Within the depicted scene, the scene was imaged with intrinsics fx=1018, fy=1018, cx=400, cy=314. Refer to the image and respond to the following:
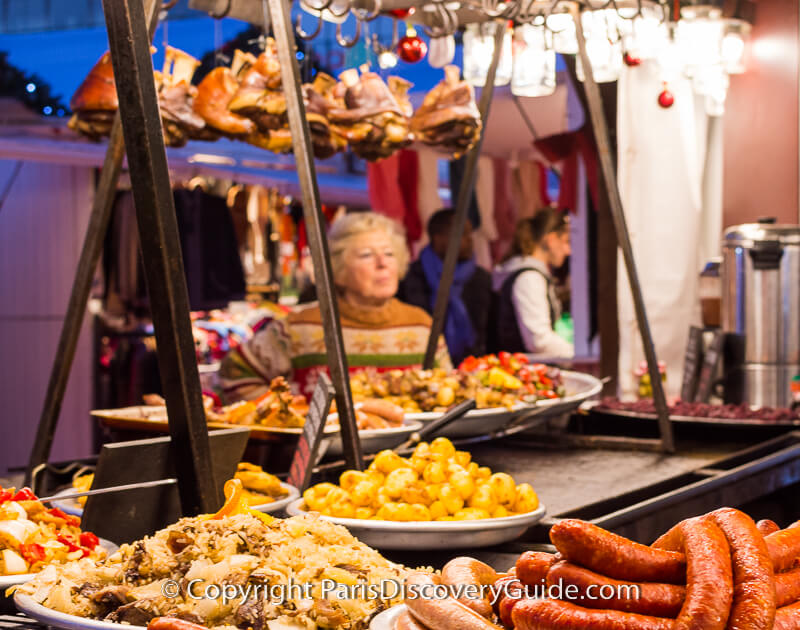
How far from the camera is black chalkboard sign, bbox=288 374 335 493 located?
2348 millimetres

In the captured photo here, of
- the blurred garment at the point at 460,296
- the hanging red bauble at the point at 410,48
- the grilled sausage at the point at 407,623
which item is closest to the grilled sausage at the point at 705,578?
the grilled sausage at the point at 407,623

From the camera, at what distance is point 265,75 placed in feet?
11.7

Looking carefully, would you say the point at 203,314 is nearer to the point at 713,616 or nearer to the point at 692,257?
the point at 692,257

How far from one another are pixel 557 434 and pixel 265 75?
167 cm

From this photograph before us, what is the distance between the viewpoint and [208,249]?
29.6ft

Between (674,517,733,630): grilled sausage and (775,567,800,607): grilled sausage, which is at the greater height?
(674,517,733,630): grilled sausage

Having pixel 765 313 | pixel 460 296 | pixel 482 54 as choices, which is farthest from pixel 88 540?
pixel 460 296

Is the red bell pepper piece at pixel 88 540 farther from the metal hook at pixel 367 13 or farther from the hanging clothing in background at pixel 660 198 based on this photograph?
the hanging clothing in background at pixel 660 198

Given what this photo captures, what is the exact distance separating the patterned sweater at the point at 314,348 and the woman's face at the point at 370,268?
105 millimetres

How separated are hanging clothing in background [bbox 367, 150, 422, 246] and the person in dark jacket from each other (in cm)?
66

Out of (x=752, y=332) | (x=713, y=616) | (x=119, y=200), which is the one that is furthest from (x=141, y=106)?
(x=119, y=200)

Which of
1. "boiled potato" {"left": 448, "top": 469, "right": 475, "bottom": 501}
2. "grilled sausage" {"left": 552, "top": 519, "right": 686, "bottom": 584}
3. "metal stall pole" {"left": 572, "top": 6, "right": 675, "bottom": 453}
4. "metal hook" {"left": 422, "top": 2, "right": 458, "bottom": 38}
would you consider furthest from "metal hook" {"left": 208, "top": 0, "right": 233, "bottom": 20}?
"grilled sausage" {"left": 552, "top": 519, "right": 686, "bottom": 584}

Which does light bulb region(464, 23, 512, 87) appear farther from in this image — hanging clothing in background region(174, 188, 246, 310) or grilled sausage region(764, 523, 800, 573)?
hanging clothing in background region(174, 188, 246, 310)

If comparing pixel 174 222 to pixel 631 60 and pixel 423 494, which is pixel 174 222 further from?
pixel 631 60
